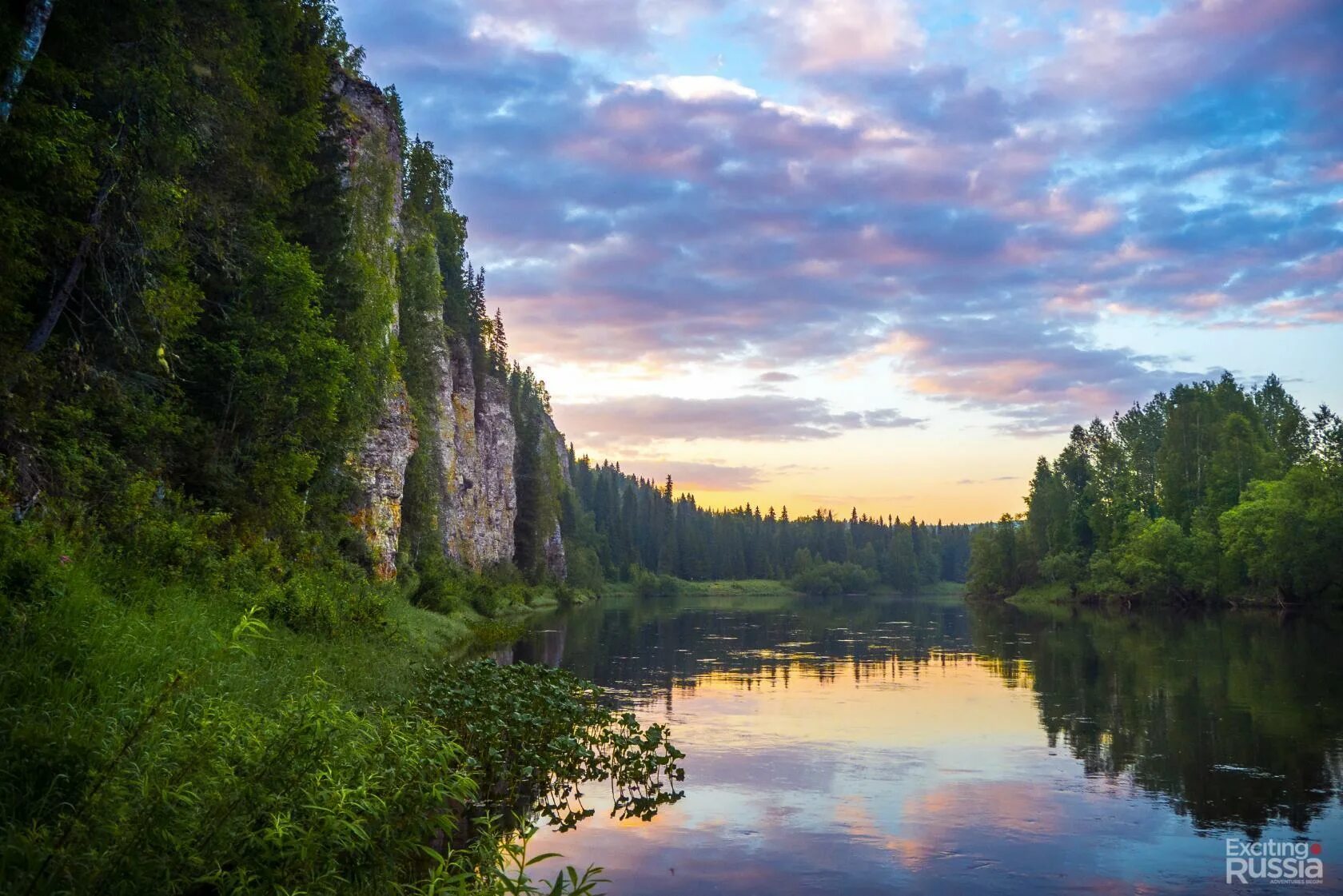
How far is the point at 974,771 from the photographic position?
18.1 meters

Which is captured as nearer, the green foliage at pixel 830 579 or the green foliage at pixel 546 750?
the green foliage at pixel 546 750

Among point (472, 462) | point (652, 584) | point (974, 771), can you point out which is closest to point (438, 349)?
point (472, 462)

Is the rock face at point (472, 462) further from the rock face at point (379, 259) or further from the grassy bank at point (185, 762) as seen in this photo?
the grassy bank at point (185, 762)

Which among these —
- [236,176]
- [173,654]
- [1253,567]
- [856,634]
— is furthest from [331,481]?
[1253,567]

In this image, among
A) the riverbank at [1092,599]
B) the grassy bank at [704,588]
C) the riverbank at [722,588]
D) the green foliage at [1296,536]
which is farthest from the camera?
the grassy bank at [704,588]

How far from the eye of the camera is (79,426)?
56.7 feet

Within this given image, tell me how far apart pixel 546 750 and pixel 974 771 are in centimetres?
846

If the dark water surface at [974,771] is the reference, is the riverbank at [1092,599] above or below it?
below

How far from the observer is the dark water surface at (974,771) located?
39.4 feet

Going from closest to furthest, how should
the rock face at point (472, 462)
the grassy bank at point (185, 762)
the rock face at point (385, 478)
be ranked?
the grassy bank at point (185, 762), the rock face at point (385, 478), the rock face at point (472, 462)

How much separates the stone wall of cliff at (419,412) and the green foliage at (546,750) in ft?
64.9

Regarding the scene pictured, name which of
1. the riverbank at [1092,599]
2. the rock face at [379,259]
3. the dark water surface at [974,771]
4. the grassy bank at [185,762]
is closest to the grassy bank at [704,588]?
the riverbank at [1092,599]

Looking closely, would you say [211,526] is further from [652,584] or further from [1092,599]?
[652,584]

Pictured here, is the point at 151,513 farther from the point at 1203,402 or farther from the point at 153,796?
the point at 1203,402
